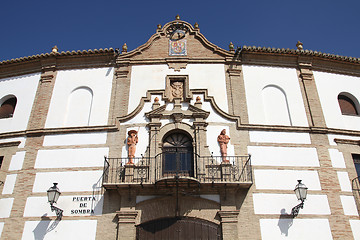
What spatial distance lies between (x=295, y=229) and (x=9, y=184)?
949 centimetres

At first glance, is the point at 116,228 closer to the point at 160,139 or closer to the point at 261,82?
the point at 160,139

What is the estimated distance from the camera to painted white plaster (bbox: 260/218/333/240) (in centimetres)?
1034

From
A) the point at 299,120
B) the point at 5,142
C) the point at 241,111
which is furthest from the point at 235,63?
the point at 5,142

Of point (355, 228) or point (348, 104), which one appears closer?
point (355, 228)

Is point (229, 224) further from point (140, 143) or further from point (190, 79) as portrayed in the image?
point (190, 79)

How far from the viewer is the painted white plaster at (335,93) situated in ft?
42.2

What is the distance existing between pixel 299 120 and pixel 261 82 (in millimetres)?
2057

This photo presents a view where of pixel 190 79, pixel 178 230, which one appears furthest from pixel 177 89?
pixel 178 230

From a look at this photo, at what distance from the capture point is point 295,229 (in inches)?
411

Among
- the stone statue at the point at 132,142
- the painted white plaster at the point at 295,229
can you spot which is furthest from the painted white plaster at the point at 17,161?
the painted white plaster at the point at 295,229

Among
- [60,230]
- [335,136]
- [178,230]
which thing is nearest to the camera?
[178,230]

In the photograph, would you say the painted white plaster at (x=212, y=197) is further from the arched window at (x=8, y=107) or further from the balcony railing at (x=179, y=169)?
the arched window at (x=8, y=107)

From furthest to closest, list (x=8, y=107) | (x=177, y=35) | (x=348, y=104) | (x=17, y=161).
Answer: (x=177, y=35) < (x=8, y=107) < (x=348, y=104) < (x=17, y=161)

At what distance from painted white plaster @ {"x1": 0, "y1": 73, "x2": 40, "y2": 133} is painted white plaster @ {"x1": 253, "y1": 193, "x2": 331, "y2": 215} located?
8.91 metres
